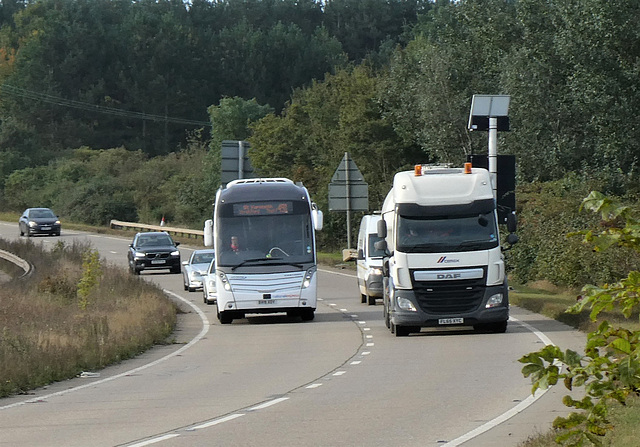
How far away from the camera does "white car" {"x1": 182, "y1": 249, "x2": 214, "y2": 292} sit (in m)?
40.4

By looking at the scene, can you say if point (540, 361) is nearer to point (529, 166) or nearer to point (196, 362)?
point (196, 362)

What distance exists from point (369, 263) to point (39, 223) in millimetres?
40714

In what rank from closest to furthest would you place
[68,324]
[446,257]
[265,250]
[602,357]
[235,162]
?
[602,357]
[446,257]
[68,324]
[265,250]
[235,162]

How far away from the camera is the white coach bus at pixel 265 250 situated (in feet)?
89.6

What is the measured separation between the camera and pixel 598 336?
528 cm

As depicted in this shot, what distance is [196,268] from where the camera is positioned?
40.5 metres

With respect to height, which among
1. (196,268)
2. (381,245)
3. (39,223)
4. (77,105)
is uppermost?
(77,105)

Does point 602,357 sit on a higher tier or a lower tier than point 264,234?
higher

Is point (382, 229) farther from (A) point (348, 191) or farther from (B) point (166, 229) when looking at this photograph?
(B) point (166, 229)

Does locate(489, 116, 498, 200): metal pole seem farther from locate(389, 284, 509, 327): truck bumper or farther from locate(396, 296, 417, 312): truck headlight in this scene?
locate(396, 296, 417, 312): truck headlight

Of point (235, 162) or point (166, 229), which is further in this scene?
point (166, 229)

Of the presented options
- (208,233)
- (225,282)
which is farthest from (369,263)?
(225,282)

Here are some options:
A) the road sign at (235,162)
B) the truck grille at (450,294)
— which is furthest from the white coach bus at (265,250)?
the road sign at (235,162)

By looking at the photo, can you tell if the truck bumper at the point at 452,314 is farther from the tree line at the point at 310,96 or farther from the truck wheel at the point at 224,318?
the tree line at the point at 310,96
